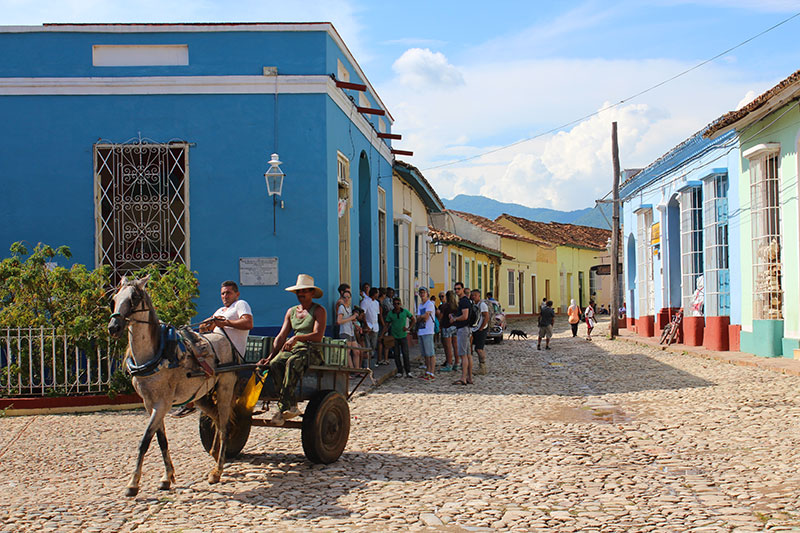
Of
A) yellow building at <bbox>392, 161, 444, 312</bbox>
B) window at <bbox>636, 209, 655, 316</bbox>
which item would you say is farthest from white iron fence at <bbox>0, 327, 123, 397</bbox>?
window at <bbox>636, 209, 655, 316</bbox>

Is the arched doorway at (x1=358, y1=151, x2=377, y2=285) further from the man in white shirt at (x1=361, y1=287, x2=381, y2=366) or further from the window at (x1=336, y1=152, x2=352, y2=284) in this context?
the man in white shirt at (x1=361, y1=287, x2=381, y2=366)

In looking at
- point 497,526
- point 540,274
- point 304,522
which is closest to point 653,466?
point 497,526

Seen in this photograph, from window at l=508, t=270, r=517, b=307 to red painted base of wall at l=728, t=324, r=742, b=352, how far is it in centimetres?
2487

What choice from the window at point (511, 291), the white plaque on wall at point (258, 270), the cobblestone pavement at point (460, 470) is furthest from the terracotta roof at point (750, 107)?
the window at point (511, 291)

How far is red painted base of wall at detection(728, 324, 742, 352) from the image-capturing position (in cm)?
1656

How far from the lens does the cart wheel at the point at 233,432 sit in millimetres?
6883

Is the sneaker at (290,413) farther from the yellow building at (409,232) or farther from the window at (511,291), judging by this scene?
the window at (511,291)

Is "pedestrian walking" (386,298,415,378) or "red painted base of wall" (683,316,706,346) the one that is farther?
"red painted base of wall" (683,316,706,346)

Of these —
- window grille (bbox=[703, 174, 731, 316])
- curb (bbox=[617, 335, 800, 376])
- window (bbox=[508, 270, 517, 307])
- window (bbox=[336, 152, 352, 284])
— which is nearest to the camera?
curb (bbox=[617, 335, 800, 376])

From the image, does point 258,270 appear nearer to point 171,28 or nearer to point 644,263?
point 171,28

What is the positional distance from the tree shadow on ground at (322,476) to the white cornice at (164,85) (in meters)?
7.02

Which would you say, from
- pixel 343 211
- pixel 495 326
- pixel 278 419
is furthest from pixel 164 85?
pixel 495 326

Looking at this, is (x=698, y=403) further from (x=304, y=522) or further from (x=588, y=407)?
(x=304, y=522)

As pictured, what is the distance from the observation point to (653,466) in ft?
21.5
